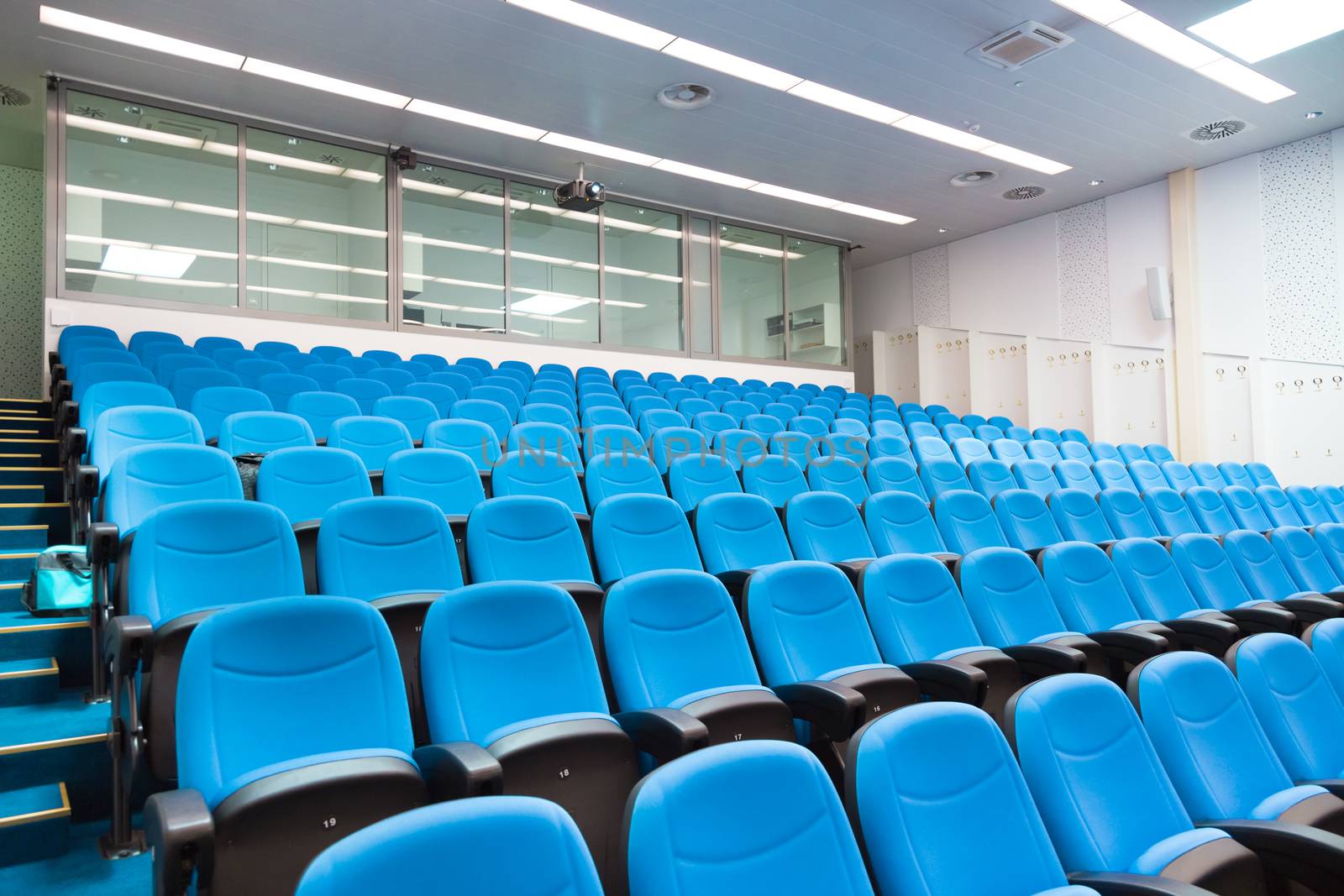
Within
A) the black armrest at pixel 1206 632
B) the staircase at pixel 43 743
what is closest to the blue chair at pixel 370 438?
the staircase at pixel 43 743

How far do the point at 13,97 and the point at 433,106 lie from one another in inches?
116

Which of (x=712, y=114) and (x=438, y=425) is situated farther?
(x=712, y=114)

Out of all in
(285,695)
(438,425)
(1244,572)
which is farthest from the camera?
(438,425)

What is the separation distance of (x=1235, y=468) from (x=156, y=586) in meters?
6.84

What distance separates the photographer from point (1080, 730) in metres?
1.49

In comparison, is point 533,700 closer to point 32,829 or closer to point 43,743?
point 32,829

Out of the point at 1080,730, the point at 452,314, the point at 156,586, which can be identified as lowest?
the point at 1080,730

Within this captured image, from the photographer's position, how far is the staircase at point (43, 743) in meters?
1.61

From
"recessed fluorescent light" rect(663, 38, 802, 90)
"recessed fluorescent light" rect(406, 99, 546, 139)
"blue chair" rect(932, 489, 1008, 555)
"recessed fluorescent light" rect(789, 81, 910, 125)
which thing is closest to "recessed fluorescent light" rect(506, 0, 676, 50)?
"recessed fluorescent light" rect(663, 38, 802, 90)

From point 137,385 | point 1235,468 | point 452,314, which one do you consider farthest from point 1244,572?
point 452,314

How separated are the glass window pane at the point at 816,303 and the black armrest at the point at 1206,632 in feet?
23.2

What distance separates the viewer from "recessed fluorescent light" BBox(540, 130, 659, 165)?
6.94m

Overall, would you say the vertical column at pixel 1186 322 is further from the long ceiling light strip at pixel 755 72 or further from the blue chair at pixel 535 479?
the blue chair at pixel 535 479

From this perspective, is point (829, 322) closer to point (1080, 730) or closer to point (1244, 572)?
point (1244, 572)
